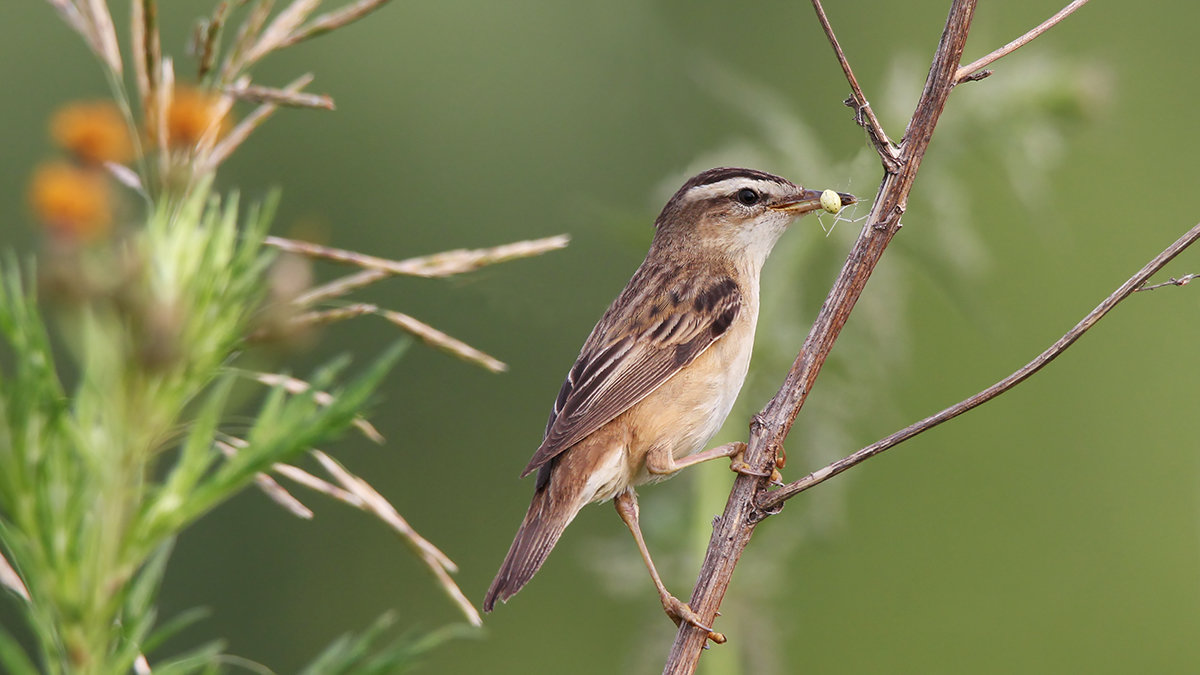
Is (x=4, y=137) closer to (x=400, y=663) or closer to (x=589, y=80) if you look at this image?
(x=589, y=80)

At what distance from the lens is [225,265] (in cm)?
123

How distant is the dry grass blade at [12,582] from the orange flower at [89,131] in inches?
17.8

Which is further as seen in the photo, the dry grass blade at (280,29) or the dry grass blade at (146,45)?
the dry grass blade at (280,29)

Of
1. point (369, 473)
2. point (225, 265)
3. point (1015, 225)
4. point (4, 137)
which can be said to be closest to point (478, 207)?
point (369, 473)

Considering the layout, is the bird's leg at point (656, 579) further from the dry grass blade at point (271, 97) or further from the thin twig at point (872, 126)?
the dry grass blade at point (271, 97)

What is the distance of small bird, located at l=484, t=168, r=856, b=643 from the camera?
4.01 metres

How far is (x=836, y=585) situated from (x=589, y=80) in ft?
16.3

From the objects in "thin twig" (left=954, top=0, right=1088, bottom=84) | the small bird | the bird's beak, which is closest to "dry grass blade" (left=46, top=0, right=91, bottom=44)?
"thin twig" (left=954, top=0, right=1088, bottom=84)

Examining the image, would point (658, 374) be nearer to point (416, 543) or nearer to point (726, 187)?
point (726, 187)

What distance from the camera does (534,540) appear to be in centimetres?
375

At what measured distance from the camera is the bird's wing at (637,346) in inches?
165

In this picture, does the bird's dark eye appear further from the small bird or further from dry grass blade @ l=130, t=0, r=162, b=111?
dry grass blade @ l=130, t=0, r=162, b=111

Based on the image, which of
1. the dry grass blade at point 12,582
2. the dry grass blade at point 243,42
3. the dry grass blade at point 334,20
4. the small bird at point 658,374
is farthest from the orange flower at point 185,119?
the small bird at point 658,374

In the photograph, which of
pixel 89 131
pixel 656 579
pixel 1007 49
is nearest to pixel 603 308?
Answer: pixel 656 579
